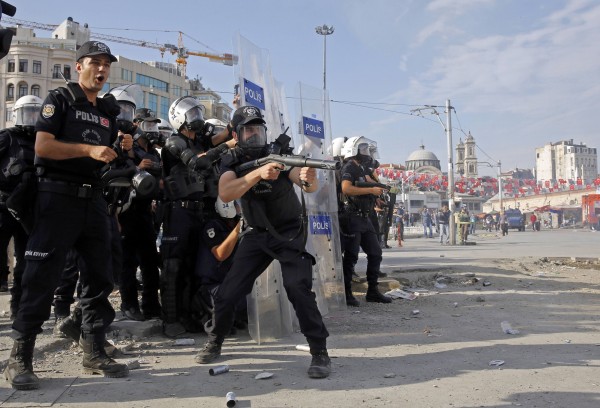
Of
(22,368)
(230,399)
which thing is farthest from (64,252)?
(230,399)

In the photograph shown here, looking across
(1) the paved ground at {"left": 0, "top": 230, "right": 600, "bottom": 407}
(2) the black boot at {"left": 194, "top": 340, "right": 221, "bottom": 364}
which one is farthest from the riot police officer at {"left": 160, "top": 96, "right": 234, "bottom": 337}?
(2) the black boot at {"left": 194, "top": 340, "right": 221, "bottom": 364}

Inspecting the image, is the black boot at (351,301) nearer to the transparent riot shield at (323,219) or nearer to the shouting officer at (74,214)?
the transparent riot shield at (323,219)

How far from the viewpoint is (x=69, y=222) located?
3.42 m

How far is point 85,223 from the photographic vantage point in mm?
3518

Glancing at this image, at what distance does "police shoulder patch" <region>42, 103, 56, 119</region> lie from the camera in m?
3.36

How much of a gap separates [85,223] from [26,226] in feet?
1.38

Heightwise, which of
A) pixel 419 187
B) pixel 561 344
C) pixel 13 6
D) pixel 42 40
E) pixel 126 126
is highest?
pixel 42 40

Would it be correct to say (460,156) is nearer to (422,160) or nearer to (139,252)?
(422,160)

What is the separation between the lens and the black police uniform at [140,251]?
537cm

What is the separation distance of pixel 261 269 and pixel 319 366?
848mm

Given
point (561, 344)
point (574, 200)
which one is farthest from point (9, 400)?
point (574, 200)

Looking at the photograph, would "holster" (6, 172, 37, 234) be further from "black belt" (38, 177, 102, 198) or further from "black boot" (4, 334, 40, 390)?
"black boot" (4, 334, 40, 390)

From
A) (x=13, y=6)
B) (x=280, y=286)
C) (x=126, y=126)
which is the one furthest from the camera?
(x=280, y=286)

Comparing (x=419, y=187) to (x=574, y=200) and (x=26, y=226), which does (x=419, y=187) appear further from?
(x=26, y=226)
